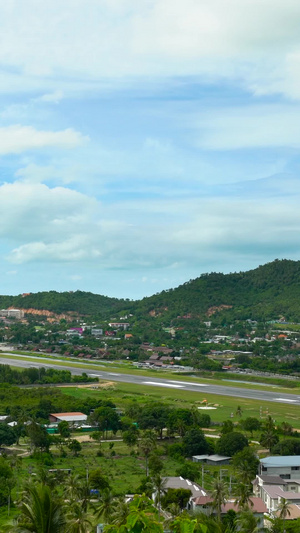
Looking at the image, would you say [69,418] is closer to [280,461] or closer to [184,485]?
[280,461]

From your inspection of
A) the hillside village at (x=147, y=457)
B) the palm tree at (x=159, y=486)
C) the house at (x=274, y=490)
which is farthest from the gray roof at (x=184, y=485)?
the house at (x=274, y=490)

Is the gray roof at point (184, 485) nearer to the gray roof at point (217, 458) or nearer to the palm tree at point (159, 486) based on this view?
the palm tree at point (159, 486)

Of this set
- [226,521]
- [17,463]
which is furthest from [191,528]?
[17,463]

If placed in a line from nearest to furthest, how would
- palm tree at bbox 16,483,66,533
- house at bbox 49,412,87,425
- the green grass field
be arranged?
1. palm tree at bbox 16,483,66,533
2. house at bbox 49,412,87,425
3. the green grass field

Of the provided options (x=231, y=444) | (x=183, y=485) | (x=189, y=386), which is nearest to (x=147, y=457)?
(x=231, y=444)

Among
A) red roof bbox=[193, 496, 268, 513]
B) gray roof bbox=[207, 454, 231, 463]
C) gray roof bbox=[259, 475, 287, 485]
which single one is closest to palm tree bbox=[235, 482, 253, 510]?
red roof bbox=[193, 496, 268, 513]

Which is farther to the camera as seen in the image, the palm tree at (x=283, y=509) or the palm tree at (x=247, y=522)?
the palm tree at (x=283, y=509)

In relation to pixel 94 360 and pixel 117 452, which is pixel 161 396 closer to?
pixel 117 452

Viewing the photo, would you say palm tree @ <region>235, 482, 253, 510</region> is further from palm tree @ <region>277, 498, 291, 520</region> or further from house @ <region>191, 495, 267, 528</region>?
palm tree @ <region>277, 498, 291, 520</region>

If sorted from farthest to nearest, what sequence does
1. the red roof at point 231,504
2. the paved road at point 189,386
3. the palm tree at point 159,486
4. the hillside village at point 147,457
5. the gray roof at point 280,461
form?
1. the paved road at point 189,386
2. the gray roof at point 280,461
3. the palm tree at point 159,486
4. the red roof at point 231,504
5. the hillside village at point 147,457

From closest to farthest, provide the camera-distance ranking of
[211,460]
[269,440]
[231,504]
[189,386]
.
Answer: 1. [231,504]
2. [211,460]
3. [269,440]
4. [189,386]
